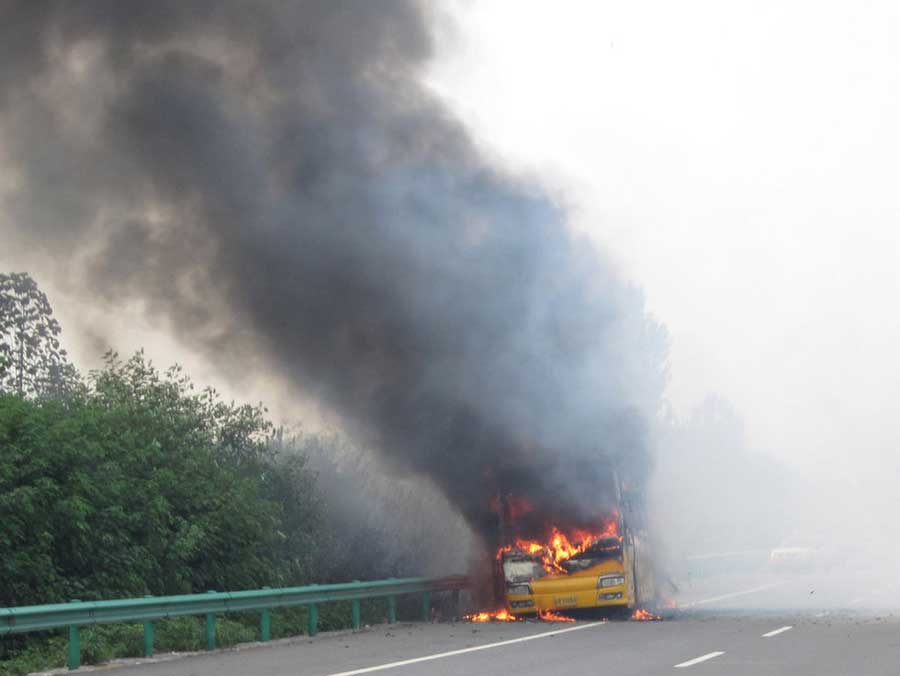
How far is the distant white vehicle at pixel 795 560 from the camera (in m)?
45.3

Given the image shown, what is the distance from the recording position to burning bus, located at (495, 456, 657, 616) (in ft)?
66.4

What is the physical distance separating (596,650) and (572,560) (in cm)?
591

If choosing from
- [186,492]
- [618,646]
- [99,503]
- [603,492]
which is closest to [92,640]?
[99,503]

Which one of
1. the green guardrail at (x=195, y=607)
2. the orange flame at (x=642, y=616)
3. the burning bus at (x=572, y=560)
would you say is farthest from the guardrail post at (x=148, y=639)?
the orange flame at (x=642, y=616)

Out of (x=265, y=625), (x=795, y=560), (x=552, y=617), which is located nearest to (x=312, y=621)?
(x=265, y=625)

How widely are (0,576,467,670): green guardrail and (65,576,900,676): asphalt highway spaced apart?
609 mm

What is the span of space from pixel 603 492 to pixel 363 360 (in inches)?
239

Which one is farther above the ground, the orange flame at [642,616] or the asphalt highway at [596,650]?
the orange flame at [642,616]

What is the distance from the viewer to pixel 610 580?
20172 mm

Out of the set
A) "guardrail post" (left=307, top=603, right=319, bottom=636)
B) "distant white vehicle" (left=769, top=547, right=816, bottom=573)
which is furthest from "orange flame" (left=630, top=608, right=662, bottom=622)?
"distant white vehicle" (left=769, top=547, right=816, bottom=573)

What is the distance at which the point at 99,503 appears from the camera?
1720 centimetres

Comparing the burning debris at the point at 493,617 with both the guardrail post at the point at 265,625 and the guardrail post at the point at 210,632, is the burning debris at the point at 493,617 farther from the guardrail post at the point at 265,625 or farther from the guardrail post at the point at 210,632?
the guardrail post at the point at 210,632

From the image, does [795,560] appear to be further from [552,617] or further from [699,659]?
[699,659]

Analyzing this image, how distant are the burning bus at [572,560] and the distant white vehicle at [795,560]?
2565 centimetres
